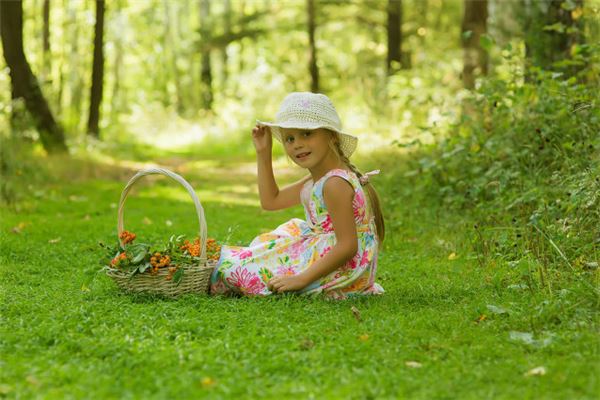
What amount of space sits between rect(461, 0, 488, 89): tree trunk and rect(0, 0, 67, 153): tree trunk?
21.7 ft

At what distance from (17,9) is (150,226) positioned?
5.75 metres

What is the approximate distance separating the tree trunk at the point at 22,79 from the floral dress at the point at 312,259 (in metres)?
8.20

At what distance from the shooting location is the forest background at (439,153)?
183 inches

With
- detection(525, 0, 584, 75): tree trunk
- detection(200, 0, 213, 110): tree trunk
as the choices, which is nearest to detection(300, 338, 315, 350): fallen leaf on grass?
detection(525, 0, 584, 75): tree trunk

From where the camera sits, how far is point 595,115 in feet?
21.2

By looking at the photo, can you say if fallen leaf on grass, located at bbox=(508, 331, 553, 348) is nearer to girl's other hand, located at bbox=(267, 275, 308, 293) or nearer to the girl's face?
girl's other hand, located at bbox=(267, 275, 308, 293)

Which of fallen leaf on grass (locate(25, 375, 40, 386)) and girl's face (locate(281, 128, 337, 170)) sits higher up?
girl's face (locate(281, 128, 337, 170))

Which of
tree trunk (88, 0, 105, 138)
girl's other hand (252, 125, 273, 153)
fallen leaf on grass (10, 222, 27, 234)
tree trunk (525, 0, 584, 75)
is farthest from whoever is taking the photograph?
tree trunk (88, 0, 105, 138)

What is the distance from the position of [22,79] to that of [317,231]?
852 cm

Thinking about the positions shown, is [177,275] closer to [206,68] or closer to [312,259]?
[312,259]

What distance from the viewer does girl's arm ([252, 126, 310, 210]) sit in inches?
197

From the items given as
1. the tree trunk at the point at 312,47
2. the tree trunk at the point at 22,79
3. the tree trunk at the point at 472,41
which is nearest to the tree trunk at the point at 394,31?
the tree trunk at the point at 312,47

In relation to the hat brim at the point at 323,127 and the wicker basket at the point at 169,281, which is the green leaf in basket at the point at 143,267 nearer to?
the wicker basket at the point at 169,281

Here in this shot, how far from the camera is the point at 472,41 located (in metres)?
13.6
